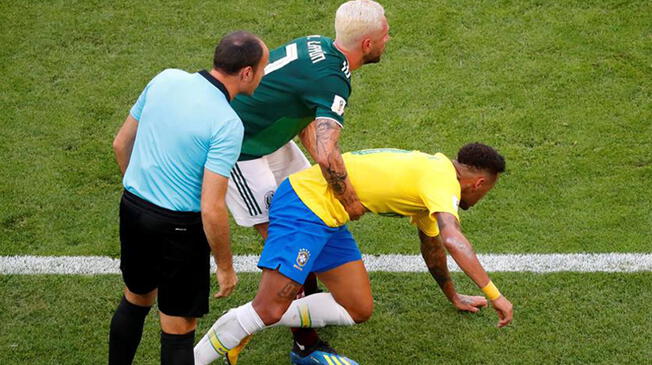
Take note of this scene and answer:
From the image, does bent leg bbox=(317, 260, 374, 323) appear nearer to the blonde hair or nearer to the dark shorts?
the dark shorts

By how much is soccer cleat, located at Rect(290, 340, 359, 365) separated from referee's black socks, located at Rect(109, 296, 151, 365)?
1024 millimetres

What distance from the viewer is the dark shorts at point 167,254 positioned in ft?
15.6

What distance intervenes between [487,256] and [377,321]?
3.33ft

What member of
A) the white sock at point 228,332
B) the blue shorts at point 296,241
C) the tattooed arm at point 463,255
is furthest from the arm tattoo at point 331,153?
the white sock at point 228,332

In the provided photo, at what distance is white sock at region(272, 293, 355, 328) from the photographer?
Result: 18.4 ft

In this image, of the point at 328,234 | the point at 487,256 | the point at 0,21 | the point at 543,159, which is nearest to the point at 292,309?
the point at 328,234

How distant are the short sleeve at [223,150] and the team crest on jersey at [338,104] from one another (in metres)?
0.89

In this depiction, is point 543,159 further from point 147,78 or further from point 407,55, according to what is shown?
point 147,78

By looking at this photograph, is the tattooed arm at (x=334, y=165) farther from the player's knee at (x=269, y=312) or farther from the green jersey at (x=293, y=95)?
the player's knee at (x=269, y=312)

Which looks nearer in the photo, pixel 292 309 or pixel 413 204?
pixel 413 204

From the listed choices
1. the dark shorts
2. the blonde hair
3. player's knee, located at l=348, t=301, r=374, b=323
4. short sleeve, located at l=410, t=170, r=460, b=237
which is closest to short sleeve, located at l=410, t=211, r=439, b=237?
short sleeve, located at l=410, t=170, r=460, b=237

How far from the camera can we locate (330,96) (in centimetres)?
532

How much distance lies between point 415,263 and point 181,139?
2.53 metres

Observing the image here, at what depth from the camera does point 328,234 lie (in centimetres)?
531
